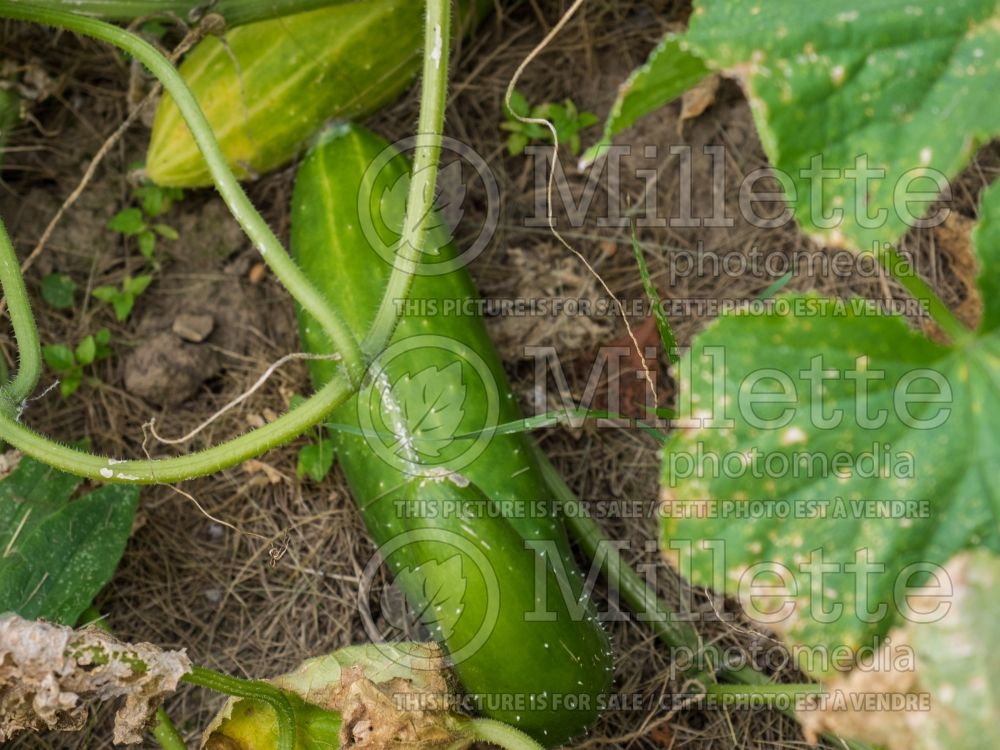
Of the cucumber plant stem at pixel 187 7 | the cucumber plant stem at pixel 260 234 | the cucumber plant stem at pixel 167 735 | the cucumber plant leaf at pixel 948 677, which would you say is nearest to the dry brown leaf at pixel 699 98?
the cucumber plant stem at pixel 187 7

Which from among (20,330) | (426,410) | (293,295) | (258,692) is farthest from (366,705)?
(20,330)

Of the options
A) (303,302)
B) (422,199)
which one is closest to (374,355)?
(303,302)

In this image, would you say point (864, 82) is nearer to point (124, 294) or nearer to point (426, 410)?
point (426, 410)

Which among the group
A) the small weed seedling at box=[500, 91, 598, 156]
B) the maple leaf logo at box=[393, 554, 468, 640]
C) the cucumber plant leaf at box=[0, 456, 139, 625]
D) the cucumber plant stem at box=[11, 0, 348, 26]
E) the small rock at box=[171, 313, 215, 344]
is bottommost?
the maple leaf logo at box=[393, 554, 468, 640]

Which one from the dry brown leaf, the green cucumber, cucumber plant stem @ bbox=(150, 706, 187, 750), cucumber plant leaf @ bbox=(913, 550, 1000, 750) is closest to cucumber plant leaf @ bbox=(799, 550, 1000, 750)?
cucumber plant leaf @ bbox=(913, 550, 1000, 750)

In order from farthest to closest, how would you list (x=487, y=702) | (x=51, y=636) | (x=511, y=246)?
(x=511, y=246) → (x=487, y=702) → (x=51, y=636)

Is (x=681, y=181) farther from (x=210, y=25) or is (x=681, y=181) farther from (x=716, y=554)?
(x=716, y=554)

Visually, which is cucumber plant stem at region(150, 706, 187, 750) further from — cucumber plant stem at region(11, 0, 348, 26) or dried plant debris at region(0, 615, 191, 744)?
cucumber plant stem at region(11, 0, 348, 26)
